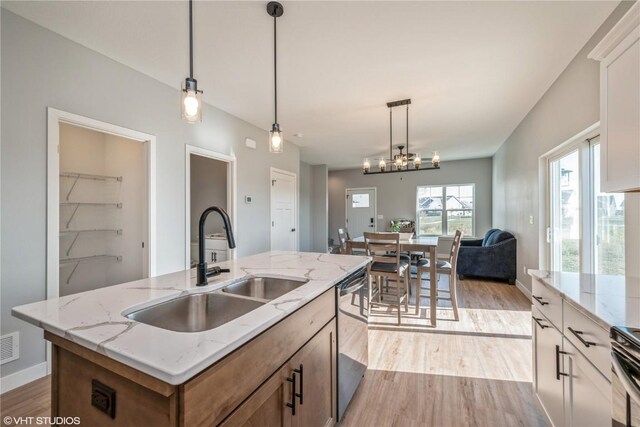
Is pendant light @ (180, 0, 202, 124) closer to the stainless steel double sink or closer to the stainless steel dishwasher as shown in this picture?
the stainless steel double sink

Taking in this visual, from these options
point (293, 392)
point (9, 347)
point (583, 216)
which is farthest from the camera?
point (583, 216)

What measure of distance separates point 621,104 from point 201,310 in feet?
6.85

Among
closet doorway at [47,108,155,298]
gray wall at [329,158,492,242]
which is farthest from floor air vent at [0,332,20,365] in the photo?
gray wall at [329,158,492,242]

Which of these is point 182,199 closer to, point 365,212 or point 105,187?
point 105,187

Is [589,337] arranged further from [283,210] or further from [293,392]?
[283,210]

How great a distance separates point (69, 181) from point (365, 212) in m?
6.70

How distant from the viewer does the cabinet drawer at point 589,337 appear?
0.93m

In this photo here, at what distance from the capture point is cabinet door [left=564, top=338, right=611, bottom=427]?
0.95 m

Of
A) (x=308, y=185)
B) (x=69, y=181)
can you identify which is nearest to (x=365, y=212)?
(x=308, y=185)

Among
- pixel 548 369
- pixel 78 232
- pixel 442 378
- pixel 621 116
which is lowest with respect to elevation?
pixel 442 378

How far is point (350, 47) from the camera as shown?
7.64 ft

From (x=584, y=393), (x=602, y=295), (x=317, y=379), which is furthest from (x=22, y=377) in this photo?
(x=602, y=295)

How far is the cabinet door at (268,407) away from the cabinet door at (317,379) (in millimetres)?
68

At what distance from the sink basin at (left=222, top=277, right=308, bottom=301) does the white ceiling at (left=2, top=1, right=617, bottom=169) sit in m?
1.81
